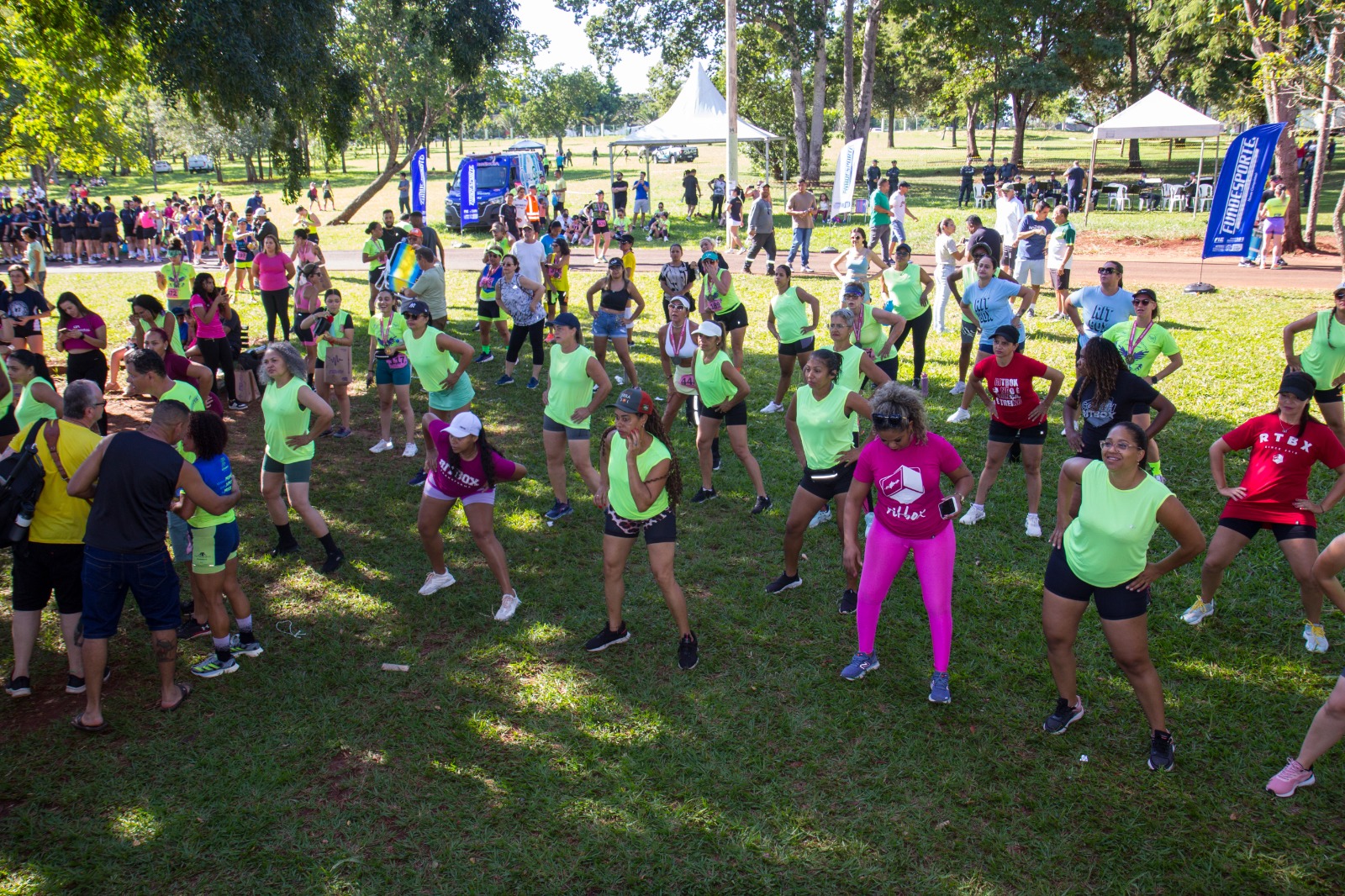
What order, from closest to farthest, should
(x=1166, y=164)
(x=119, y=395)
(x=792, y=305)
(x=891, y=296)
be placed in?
1. (x=792, y=305)
2. (x=891, y=296)
3. (x=119, y=395)
4. (x=1166, y=164)

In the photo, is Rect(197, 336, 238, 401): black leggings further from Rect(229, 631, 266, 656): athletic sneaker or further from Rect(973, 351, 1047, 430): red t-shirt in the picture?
Rect(973, 351, 1047, 430): red t-shirt

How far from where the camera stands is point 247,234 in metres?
19.3

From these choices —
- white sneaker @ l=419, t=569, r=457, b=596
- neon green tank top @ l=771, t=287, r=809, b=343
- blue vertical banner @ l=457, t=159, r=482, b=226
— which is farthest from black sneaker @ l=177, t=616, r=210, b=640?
blue vertical banner @ l=457, t=159, r=482, b=226

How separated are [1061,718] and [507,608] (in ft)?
12.3

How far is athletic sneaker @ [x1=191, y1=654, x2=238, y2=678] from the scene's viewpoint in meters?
5.81

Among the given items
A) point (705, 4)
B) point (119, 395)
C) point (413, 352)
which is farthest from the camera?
point (705, 4)

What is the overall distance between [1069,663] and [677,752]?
7.29ft

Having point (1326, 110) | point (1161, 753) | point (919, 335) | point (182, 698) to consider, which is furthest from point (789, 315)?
point (1326, 110)

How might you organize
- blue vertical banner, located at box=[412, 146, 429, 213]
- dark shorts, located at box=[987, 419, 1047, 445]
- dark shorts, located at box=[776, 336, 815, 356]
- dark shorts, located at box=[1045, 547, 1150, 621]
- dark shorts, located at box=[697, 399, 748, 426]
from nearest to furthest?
1. dark shorts, located at box=[1045, 547, 1150, 621]
2. dark shorts, located at box=[987, 419, 1047, 445]
3. dark shorts, located at box=[697, 399, 748, 426]
4. dark shorts, located at box=[776, 336, 815, 356]
5. blue vertical banner, located at box=[412, 146, 429, 213]

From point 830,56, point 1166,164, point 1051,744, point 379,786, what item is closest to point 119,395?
point 379,786

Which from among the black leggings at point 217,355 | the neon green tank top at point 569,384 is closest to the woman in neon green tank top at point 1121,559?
the neon green tank top at point 569,384

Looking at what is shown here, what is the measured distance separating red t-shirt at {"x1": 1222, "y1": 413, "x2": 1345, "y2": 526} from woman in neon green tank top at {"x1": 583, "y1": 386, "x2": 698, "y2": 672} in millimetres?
3580

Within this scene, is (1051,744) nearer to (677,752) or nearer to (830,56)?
(677,752)

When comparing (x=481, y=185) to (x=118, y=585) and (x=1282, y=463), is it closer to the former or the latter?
(x=118, y=585)
